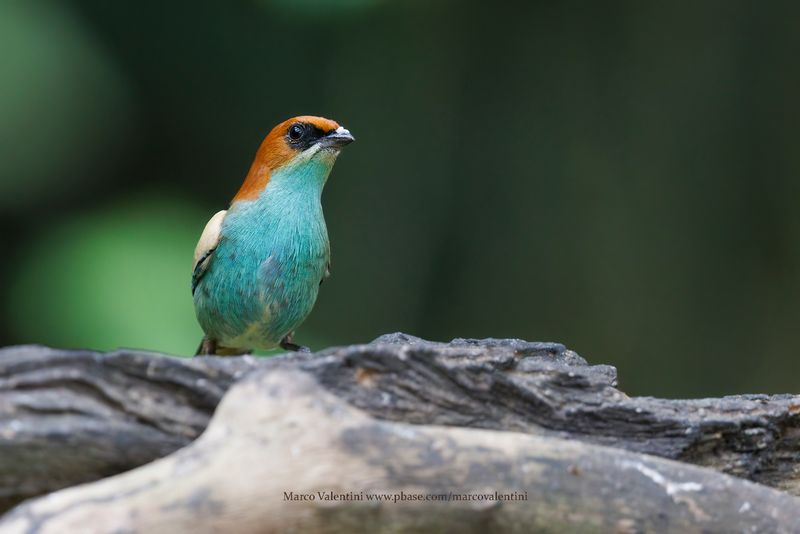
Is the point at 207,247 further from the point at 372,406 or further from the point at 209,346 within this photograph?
Answer: the point at 372,406

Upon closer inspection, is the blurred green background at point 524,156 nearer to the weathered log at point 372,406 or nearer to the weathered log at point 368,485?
the weathered log at point 372,406

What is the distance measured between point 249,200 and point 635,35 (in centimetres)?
424

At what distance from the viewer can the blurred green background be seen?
6.90 m

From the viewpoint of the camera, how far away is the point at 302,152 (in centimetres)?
391

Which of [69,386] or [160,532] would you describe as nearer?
[160,532]

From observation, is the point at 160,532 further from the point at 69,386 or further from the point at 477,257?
the point at 477,257

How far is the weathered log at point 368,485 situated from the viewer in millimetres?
1945

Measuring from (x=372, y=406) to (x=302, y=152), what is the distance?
1.83m

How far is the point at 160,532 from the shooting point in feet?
6.31

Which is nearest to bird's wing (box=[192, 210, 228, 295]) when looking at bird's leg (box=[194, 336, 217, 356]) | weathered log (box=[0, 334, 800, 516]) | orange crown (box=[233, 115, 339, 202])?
orange crown (box=[233, 115, 339, 202])

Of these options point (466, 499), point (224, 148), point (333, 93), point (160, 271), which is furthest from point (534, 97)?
point (466, 499)

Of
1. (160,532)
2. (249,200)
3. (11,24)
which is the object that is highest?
(11,24)

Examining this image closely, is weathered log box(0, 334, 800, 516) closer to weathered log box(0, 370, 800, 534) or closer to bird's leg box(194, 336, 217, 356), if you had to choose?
weathered log box(0, 370, 800, 534)

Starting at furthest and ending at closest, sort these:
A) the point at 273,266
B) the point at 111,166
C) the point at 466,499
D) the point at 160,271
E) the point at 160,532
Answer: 1. the point at 111,166
2. the point at 160,271
3. the point at 273,266
4. the point at 466,499
5. the point at 160,532
